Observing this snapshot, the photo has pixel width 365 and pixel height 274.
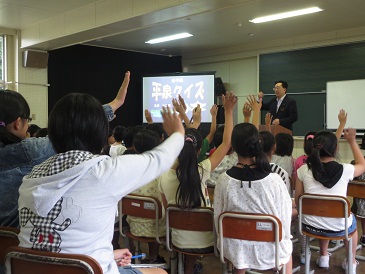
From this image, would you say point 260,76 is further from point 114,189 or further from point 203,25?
point 114,189

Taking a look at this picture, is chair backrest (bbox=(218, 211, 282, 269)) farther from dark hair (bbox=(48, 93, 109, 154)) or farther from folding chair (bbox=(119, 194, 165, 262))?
dark hair (bbox=(48, 93, 109, 154))

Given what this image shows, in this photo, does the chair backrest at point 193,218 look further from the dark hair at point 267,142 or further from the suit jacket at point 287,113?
the suit jacket at point 287,113

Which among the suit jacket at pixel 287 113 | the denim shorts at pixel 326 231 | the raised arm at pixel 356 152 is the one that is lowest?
the denim shorts at pixel 326 231

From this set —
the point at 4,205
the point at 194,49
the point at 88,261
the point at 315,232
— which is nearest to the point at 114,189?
the point at 88,261

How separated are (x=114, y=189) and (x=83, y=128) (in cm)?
22

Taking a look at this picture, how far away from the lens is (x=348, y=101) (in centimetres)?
686

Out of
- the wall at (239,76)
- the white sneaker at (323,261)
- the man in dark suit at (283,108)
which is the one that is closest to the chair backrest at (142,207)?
the white sneaker at (323,261)

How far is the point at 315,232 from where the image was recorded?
2.70 m

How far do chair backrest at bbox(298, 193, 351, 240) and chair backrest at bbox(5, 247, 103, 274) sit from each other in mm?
1841

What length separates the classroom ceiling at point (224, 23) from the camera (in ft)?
18.0

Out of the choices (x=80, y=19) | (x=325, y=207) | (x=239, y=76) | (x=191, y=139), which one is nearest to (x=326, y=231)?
(x=325, y=207)

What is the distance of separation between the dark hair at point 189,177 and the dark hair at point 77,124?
109cm

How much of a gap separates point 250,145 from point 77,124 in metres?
1.11

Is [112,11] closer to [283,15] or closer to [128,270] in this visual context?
[283,15]
